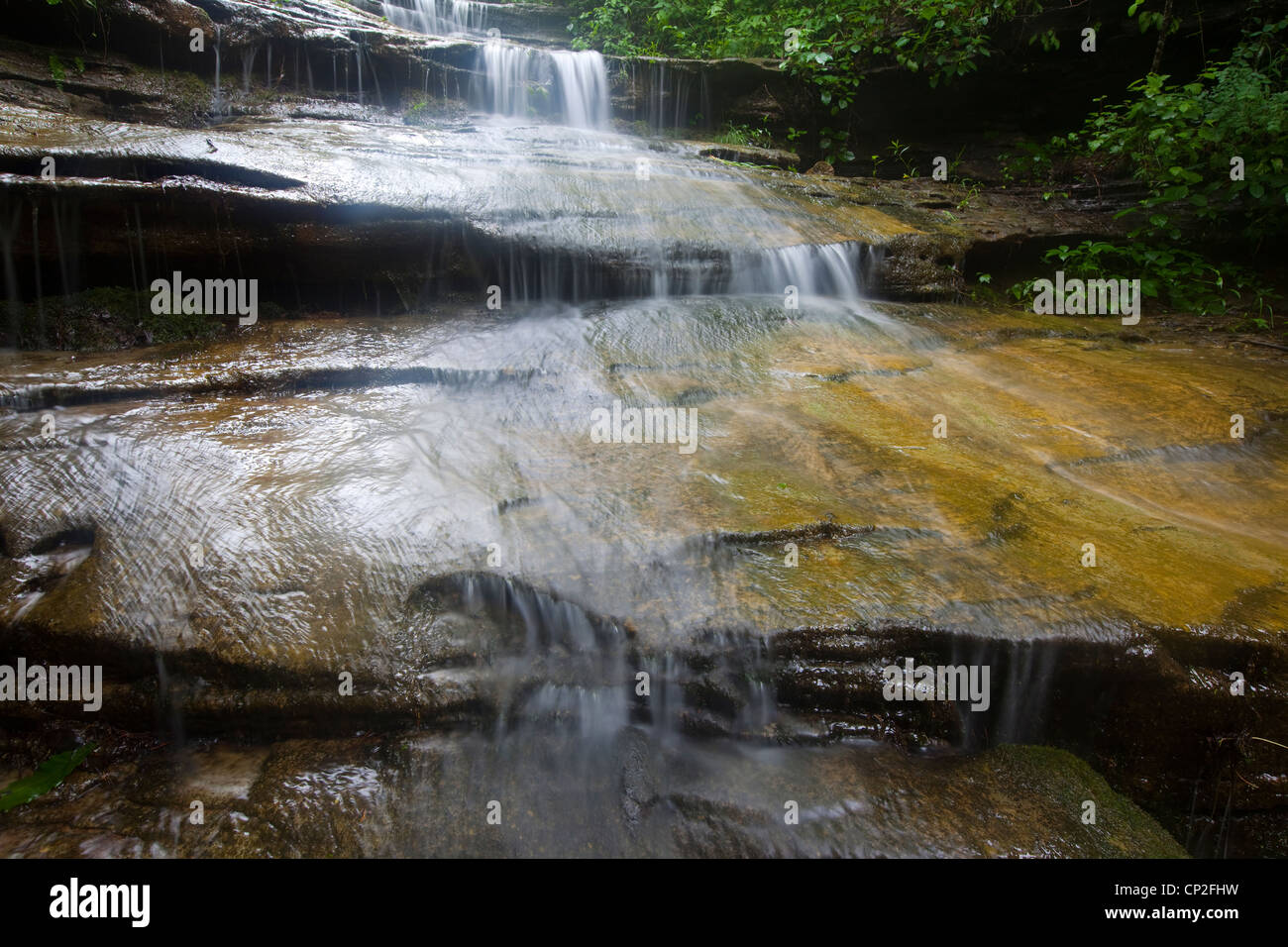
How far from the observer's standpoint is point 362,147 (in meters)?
5.88

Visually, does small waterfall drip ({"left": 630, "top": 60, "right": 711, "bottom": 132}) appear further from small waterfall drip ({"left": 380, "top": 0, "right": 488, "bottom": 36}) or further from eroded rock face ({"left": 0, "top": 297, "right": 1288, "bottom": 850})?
eroded rock face ({"left": 0, "top": 297, "right": 1288, "bottom": 850})

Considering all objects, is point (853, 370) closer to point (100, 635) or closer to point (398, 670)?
point (398, 670)

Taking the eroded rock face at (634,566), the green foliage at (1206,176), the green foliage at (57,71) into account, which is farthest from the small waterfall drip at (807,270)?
the green foliage at (57,71)

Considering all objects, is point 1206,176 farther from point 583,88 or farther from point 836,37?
point 583,88

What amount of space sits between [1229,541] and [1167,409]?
1.61m

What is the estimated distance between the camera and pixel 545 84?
9.36 m

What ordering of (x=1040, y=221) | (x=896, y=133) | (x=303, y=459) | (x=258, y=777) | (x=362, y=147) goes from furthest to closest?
(x=896, y=133), (x=1040, y=221), (x=362, y=147), (x=303, y=459), (x=258, y=777)

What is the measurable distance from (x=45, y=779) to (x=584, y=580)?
1.96 m

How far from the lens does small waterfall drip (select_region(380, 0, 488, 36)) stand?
11211 mm

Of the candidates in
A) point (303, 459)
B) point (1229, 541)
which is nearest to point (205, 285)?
point (303, 459)


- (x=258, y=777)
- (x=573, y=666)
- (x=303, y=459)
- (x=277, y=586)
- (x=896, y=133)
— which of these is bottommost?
(x=258, y=777)

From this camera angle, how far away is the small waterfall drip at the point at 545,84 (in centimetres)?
902

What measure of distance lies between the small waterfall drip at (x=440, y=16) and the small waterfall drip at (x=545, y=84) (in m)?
2.93

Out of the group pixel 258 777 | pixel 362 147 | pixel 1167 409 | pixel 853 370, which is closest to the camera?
pixel 258 777
